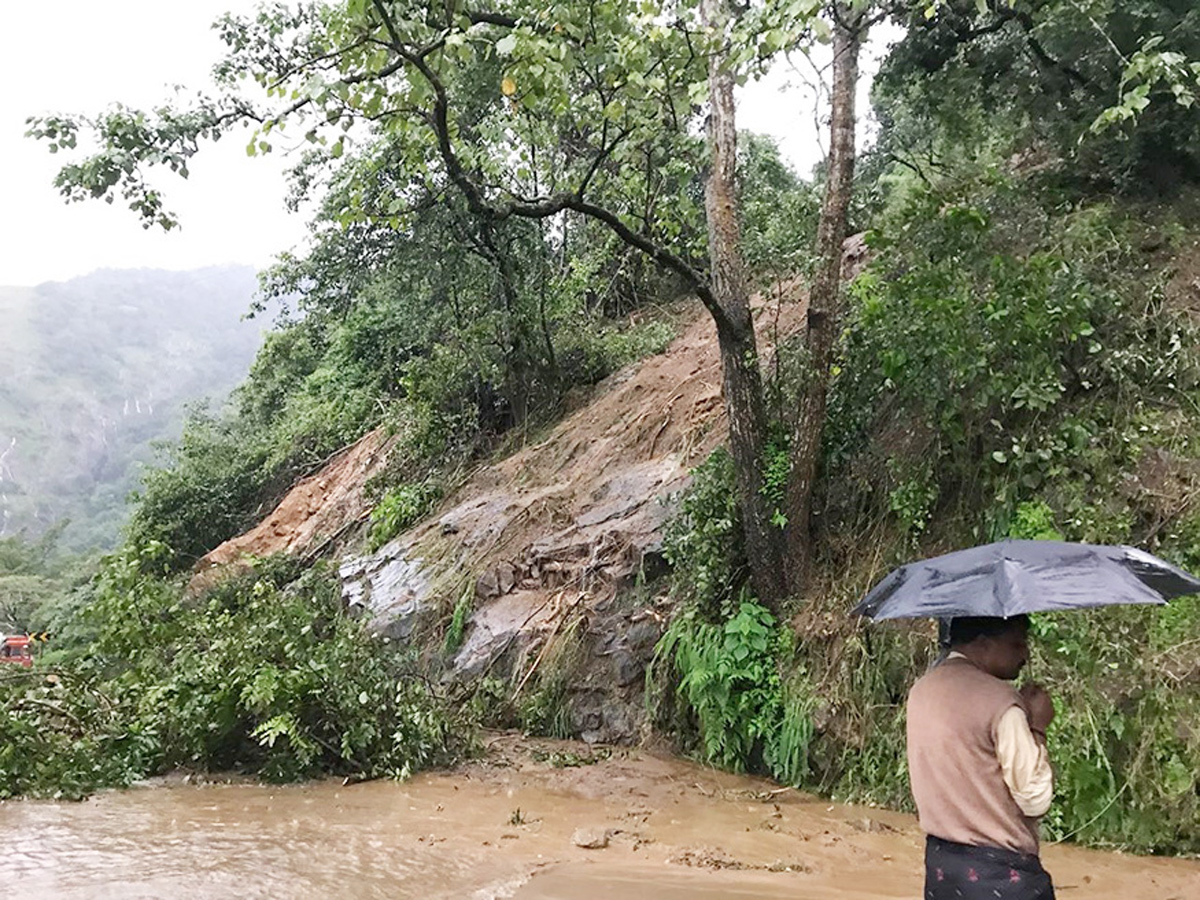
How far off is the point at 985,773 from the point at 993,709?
0.19 meters

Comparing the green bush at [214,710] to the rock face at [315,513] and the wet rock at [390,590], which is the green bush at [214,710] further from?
the rock face at [315,513]

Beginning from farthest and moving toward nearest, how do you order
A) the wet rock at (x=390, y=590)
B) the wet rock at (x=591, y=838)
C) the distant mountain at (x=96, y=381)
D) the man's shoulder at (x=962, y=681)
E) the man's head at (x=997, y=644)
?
1. the distant mountain at (x=96, y=381)
2. the wet rock at (x=390, y=590)
3. the wet rock at (x=591, y=838)
4. the man's head at (x=997, y=644)
5. the man's shoulder at (x=962, y=681)

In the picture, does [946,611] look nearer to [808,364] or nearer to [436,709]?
[808,364]

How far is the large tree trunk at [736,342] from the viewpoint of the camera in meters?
8.33

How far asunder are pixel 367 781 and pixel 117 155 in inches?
206

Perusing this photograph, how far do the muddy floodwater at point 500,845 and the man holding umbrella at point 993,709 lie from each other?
217 cm

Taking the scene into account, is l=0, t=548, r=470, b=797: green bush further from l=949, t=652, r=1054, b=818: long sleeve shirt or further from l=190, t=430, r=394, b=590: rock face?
l=190, t=430, r=394, b=590: rock face

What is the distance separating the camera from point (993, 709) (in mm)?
2867

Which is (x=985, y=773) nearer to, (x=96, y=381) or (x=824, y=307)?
(x=824, y=307)

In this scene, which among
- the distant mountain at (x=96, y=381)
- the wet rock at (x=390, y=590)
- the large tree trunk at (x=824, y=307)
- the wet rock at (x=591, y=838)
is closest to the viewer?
the wet rock at (x=591, y=838)

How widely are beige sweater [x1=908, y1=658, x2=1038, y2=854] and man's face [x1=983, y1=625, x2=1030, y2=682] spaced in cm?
7

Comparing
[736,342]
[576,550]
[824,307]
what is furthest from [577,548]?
[824,307]

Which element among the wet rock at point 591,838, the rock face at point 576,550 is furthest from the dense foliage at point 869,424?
the wet rock at point 591,838

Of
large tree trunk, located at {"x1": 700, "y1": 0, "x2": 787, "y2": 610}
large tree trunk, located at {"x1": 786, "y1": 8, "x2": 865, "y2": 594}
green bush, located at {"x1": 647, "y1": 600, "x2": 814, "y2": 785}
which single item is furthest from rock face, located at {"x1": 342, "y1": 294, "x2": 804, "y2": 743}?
large tree trunk, located at {"x1": 786, "y1": 8, "x2": 865, "y2": 594}
